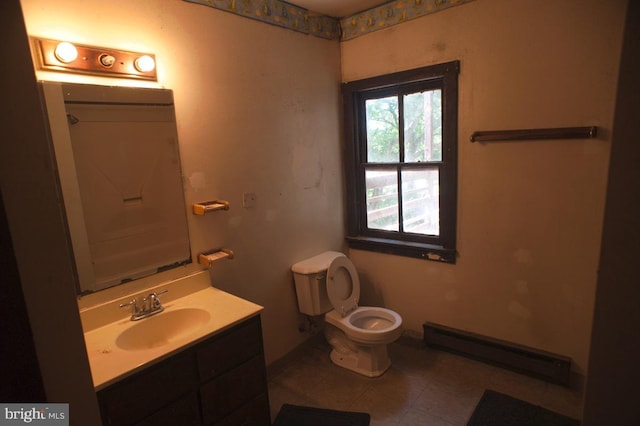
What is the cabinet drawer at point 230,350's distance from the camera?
165 cm

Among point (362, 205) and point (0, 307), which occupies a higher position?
point (0, 307)

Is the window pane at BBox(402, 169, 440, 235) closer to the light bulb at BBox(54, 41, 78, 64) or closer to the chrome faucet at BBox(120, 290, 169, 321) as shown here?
the chrome faucet at BBox(120, 290, 169, 321)

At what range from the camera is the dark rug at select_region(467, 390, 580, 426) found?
204 cm

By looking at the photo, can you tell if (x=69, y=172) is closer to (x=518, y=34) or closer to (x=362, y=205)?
(x=362, y=205)

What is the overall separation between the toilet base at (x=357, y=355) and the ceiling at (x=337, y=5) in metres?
2.35

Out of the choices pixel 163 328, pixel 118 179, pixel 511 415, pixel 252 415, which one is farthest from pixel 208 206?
pixel 511 415

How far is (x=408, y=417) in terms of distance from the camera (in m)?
2.16

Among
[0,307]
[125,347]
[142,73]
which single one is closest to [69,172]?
[142,73]

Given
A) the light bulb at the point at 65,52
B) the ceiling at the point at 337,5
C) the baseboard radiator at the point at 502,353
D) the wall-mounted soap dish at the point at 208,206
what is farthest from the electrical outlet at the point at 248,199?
the baseboard radiator at the point at 502,353

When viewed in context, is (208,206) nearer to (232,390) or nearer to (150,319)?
(150,319)

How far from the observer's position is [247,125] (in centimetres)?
232

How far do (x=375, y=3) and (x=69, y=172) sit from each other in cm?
227

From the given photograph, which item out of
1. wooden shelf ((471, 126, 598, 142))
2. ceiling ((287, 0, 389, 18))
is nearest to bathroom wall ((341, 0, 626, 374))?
wooden shelf ((471, 126, 598, 142))

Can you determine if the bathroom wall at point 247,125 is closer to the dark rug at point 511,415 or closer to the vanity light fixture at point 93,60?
the vanity light fixture at point 93,60
